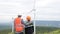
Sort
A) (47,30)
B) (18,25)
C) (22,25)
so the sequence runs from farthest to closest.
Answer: (47,30), (18,25), (22,25)

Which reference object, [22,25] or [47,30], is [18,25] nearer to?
[22,25]

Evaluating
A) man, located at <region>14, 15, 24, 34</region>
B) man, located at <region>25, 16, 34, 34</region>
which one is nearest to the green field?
man, located at <region>14, 15, 24, 34</region>

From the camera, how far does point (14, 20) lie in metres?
12.1

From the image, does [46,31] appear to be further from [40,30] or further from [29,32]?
[29,32]

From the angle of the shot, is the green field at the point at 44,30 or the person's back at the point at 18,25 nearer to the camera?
the person's back at the point at 18,25

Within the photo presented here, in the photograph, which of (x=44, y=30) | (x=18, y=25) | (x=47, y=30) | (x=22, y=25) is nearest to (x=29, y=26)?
(x=22, y=25)

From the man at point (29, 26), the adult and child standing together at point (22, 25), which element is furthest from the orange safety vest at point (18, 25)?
the man at point (29, 26)

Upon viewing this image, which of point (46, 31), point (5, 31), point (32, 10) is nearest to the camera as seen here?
point (32, 10)

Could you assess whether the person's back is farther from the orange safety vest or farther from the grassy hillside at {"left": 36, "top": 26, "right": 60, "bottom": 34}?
the grassy hillside at {"left": 36, "top": 26, "right": 60, "bottom": 34}

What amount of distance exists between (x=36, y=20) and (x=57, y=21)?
1.20 m

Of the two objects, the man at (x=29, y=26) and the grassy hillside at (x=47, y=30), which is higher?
the man at (x=29, y=26)

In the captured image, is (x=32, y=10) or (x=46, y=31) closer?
(x=32, y=10)

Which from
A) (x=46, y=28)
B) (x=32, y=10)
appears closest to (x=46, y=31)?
(x=46, y=28)

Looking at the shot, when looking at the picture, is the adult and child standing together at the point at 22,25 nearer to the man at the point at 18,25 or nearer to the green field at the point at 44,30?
the man at the point at 18,25
